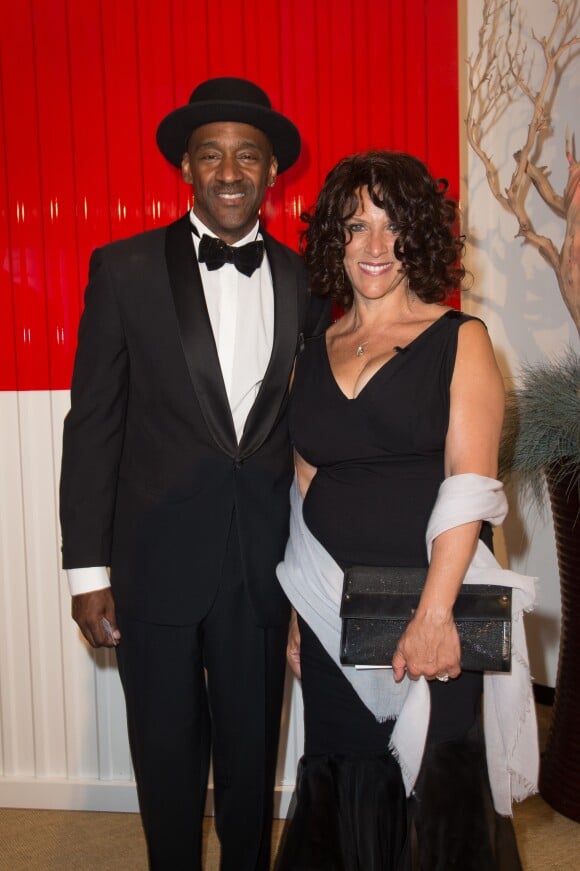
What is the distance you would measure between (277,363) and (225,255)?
10.1 inches

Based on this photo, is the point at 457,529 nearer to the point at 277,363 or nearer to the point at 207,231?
the point at 277,363

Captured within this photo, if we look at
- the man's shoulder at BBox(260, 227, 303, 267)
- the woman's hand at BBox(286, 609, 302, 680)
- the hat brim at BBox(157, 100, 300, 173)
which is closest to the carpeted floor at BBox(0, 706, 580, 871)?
the woman's hand at BBox(286, 609, 302, 680)

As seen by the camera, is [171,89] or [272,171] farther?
[171,89]

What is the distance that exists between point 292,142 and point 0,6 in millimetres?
1023

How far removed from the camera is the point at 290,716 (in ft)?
8.84

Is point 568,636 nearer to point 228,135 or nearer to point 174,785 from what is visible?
point 174,785

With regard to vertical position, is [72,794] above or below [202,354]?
below

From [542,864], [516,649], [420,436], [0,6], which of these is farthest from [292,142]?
[542,864]

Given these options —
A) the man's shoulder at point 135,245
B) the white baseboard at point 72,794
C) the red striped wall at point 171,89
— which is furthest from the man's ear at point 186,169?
the white baseboard at point 72,794

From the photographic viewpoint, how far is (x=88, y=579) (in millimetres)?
1951

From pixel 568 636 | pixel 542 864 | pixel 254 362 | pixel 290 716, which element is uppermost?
pixel 254 362

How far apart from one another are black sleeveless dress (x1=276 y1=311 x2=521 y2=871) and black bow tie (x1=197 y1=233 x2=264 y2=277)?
377 millimetres

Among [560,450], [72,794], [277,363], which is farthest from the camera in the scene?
[72,794]

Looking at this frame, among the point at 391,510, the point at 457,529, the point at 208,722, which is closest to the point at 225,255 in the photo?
the point at 391,510
